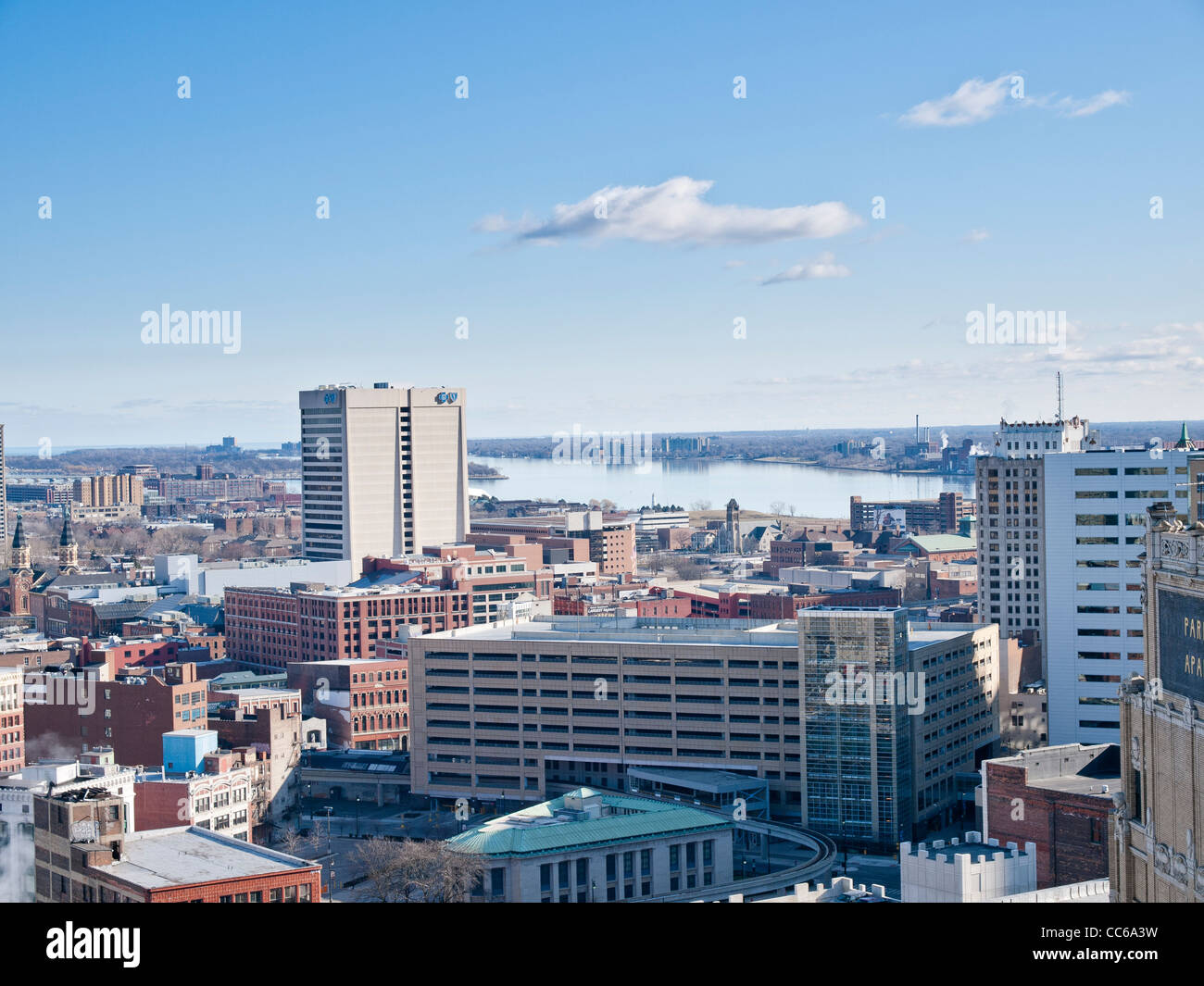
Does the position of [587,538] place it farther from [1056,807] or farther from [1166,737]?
[1166,737]

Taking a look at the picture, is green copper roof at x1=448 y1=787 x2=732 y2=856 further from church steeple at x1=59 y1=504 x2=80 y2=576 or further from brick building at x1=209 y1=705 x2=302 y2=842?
church steeple at x1=59 y1=504 x2=80 y2=576

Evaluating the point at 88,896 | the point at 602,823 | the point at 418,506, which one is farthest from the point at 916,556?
the point at 88,896

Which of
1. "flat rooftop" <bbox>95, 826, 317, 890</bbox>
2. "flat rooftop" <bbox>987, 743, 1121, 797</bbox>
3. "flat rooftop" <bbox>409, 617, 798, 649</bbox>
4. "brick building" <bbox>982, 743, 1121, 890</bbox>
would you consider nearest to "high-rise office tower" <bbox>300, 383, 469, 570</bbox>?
"flat rooftop" <bbox>409, 617, 798, 649</bbox>

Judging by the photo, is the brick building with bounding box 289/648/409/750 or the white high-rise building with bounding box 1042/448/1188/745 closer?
the white high-rise building with bounding box 1042/448/1188/745

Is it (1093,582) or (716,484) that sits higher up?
(716,484)

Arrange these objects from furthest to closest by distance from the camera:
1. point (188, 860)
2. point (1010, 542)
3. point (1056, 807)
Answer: point (1010, 542) < point (1056, 807) < point (188, 860)

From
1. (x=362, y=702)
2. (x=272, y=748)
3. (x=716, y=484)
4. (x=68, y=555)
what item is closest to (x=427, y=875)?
(x=272, y=748)
